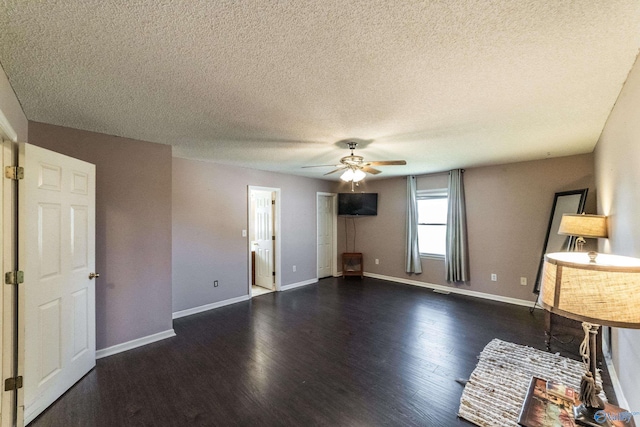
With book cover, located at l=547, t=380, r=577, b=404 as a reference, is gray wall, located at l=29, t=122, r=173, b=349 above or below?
above

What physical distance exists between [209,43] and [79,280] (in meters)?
2.42

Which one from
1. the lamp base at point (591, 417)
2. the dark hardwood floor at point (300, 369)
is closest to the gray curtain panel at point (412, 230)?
the dark hardwood floor at point (300, 369)

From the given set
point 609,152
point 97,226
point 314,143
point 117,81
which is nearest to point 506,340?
point 609,152

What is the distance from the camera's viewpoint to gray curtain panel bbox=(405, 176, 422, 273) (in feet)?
18.0

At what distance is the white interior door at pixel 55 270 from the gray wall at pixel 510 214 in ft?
17.4

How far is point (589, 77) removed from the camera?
1.69 meters

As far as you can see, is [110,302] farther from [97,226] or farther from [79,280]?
[97,226]

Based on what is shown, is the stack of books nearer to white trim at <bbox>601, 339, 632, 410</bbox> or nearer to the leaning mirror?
white trim at <bbox>601, 339, 632, 410</bbox>

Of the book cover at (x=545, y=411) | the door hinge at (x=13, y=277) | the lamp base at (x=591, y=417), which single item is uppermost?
the door hinge at (x=13, y=277)

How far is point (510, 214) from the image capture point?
4.40 meters

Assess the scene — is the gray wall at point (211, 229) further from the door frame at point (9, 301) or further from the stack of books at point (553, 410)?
the stack of books at point (553, 410)

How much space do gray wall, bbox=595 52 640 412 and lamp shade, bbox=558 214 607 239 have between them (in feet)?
0.31

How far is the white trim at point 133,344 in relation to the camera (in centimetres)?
273

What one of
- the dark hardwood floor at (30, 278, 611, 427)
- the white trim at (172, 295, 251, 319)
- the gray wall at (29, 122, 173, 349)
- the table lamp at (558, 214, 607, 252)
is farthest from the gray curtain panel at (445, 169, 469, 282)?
Result: the gray wall at (29, 122, 173, 349)
